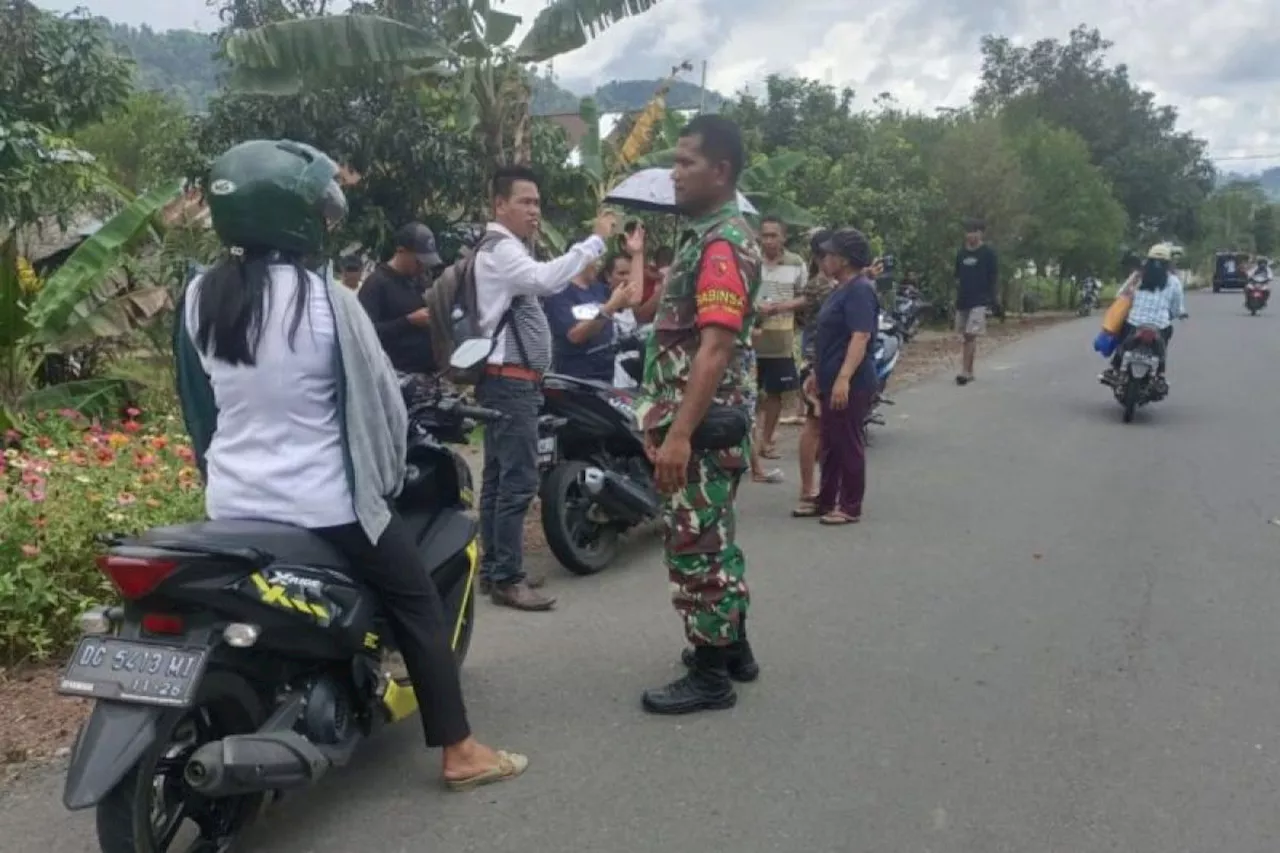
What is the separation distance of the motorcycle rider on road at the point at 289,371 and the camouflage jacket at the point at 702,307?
41.2 inches

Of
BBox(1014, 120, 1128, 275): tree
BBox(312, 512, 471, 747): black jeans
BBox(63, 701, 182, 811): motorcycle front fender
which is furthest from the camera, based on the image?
BBox(1014, 120, 1128, 275): tree

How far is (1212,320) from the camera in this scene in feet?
91.8

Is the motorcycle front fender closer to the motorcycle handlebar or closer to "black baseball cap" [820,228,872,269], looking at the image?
the motorcycle handlebar

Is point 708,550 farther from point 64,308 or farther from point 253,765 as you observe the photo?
point 64,308

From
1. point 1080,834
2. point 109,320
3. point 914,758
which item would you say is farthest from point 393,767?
point 109,320

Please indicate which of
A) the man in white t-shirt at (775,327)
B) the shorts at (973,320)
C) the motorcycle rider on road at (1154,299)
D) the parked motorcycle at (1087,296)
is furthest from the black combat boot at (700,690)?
the parked motorcycle at (1087,296)

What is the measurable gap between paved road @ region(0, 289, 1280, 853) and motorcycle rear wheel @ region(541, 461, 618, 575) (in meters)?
0.13

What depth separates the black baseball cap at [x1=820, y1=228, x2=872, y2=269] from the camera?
22.1 ft

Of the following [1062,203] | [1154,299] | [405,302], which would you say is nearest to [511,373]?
[405,302]

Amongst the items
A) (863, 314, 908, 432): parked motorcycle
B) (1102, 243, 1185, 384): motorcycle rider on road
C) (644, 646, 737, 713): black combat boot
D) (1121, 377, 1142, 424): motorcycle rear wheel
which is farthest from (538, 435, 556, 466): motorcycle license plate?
(1102, 243, 1185, 384): motorcycle rider on road

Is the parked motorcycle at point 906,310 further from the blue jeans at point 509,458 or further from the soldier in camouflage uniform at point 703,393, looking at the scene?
the soldier in camouflage uniform at point 703,393

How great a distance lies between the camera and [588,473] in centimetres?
581

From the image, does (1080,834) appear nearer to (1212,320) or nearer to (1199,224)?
(1212,320)

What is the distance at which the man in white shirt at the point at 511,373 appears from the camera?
5055 mm
